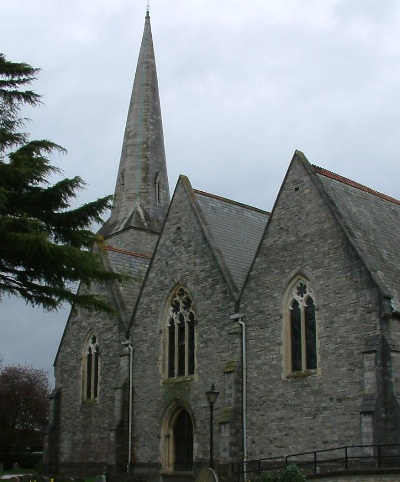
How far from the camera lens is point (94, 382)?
35.3 metres

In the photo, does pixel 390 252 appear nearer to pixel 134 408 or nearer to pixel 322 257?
pixel 322 257

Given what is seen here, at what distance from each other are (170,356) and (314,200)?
9.33m

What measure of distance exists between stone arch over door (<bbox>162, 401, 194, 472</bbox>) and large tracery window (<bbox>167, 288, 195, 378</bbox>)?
145cm

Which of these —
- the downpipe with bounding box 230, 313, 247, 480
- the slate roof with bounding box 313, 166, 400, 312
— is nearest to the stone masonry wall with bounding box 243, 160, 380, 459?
the downpipe with bounding box 230, 313, 247, 480

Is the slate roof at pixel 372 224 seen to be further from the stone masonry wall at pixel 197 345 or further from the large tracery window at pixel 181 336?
the large tracery window at pixel 181 336

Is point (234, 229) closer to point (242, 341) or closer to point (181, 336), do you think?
point (181, 336)

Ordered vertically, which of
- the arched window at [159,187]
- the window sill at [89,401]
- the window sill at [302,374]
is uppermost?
the arched window at [159,187]

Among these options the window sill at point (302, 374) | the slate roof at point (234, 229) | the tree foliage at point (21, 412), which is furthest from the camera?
the tree foliage at point (21, 412)

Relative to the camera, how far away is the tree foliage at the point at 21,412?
5159cm

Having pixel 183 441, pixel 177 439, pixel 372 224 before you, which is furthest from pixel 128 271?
pixel 372 224

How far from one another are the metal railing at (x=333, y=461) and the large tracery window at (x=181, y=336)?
212 inches

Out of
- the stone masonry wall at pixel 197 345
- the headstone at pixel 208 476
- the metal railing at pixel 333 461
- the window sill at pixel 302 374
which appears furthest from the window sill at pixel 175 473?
the headstone at pixel 208 476

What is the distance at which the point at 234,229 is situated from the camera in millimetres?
32531

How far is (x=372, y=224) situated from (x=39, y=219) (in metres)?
13.3
